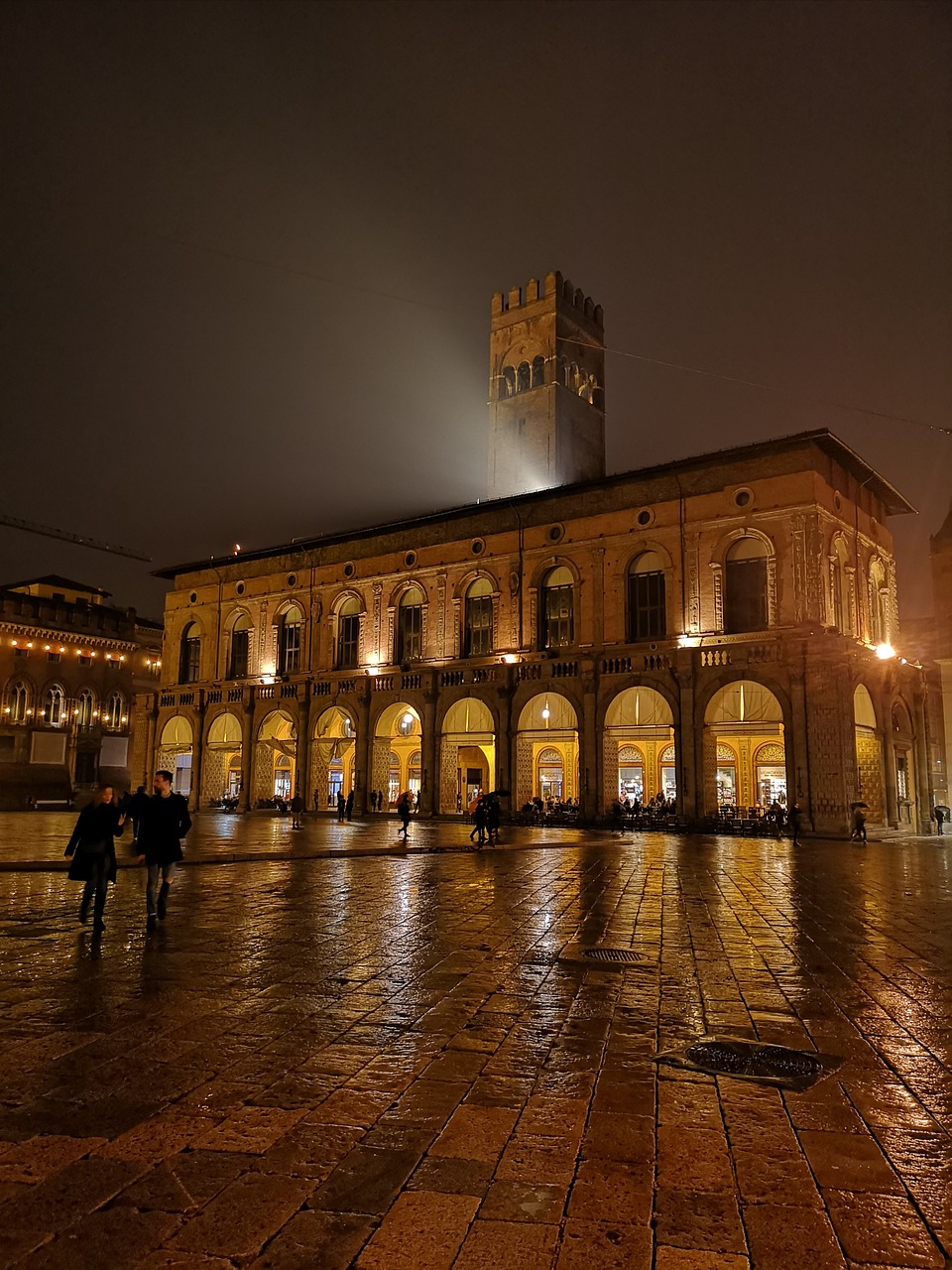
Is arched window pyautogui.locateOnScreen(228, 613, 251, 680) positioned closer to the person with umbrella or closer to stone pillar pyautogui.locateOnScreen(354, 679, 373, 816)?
stone pillar pyautogui.locateOnScreen(354, 679, 373, 816)

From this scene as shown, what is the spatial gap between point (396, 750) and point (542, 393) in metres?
23.4

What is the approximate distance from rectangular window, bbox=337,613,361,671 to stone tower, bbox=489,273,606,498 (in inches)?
566

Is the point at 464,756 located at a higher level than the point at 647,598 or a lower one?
lower

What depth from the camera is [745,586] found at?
3045 centimetres

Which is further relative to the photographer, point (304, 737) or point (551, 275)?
point (551, 275)

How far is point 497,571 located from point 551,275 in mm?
25906

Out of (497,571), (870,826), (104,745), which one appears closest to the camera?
(870,826)

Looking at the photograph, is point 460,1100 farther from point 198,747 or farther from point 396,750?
point 198,747

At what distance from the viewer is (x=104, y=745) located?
62688mm

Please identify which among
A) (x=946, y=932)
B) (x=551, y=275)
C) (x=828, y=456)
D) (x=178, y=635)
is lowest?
(x=946, y=932)

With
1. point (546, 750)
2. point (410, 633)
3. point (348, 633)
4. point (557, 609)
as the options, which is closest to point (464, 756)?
point (546, 750)

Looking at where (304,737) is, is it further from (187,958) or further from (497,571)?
(187,958)

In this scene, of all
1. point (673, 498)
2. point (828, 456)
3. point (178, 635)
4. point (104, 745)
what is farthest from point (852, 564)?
point (104, 745)

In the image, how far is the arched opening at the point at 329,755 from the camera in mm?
40812
